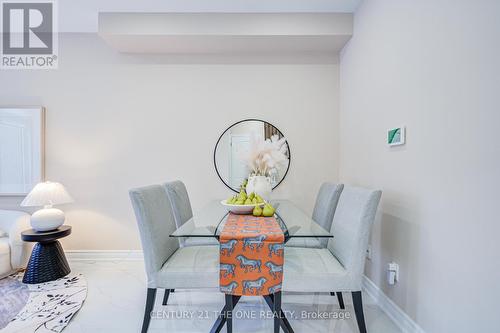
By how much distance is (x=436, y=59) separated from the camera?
4.37ft

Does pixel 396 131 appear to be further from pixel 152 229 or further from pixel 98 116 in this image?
pixel 98 116

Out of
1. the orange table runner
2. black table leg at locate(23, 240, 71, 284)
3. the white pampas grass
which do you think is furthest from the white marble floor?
the white pampas grass

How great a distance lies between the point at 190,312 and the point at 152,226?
2.85ft

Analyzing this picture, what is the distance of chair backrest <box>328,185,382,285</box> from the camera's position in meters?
1.39

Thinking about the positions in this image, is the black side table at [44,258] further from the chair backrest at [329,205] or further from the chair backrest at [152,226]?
the chair backrest at [329,205]

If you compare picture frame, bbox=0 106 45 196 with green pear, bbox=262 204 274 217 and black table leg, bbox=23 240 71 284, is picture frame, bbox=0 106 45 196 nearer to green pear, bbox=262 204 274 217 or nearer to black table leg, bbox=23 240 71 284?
black table leg, bbox=23 240 71 284

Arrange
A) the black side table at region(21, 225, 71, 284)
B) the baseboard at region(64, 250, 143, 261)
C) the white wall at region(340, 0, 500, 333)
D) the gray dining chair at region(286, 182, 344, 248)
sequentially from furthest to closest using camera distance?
the baseboard at region(64, 250, 143, 261) < the black side table at region(21, 225, 71, 284) < the gray dining chair at region(286, 182, 344, 248) < the white wall at region(340, 0, 500, 333)

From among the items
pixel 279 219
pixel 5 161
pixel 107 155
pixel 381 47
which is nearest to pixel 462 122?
pixel 381 47

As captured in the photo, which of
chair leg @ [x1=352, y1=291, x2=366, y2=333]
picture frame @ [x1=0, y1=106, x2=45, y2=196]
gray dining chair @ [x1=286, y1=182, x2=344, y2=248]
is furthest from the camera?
picture frame @ [x1=0, y1=106, x2=45, y2=196]

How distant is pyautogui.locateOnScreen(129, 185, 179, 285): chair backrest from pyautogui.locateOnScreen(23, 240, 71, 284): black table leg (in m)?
1.55

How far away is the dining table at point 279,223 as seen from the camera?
4.49ft

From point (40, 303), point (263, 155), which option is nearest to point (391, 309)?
point (263, 155)

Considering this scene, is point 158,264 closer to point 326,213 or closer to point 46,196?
point 326,213

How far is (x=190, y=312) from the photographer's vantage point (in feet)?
6.07
